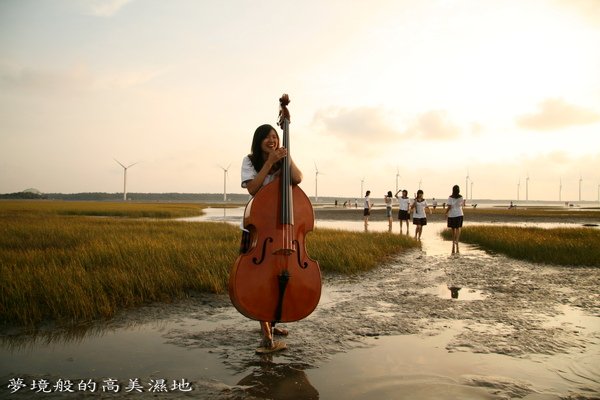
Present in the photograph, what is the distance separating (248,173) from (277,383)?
196cm

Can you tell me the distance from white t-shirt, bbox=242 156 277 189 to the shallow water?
177 centimetres

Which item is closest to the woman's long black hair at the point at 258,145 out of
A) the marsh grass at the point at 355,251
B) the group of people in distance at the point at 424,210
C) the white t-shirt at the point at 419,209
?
the marsh grass at the point at 355,251

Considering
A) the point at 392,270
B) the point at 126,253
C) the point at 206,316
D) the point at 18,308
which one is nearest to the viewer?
the point at 18,308

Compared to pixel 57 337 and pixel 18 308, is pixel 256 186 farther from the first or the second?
pixel 18 308

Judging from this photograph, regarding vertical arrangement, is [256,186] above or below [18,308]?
above

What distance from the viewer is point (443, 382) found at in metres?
3.60

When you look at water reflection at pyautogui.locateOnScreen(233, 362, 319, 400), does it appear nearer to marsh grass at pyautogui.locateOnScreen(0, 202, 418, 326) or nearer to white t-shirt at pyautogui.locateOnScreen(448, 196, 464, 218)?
marsh grass at pyautogui.locateOnScreen(0, 202, 418, 326)

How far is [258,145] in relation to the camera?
14.0 feet

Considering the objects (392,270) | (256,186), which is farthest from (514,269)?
(256,186)

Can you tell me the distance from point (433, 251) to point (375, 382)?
10964 mm

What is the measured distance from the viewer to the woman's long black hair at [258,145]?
4246 mm

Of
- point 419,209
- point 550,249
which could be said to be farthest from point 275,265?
point 419,209

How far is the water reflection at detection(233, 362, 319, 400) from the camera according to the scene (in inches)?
133

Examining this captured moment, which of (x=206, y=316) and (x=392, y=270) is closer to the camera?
(x=206, y=316)
